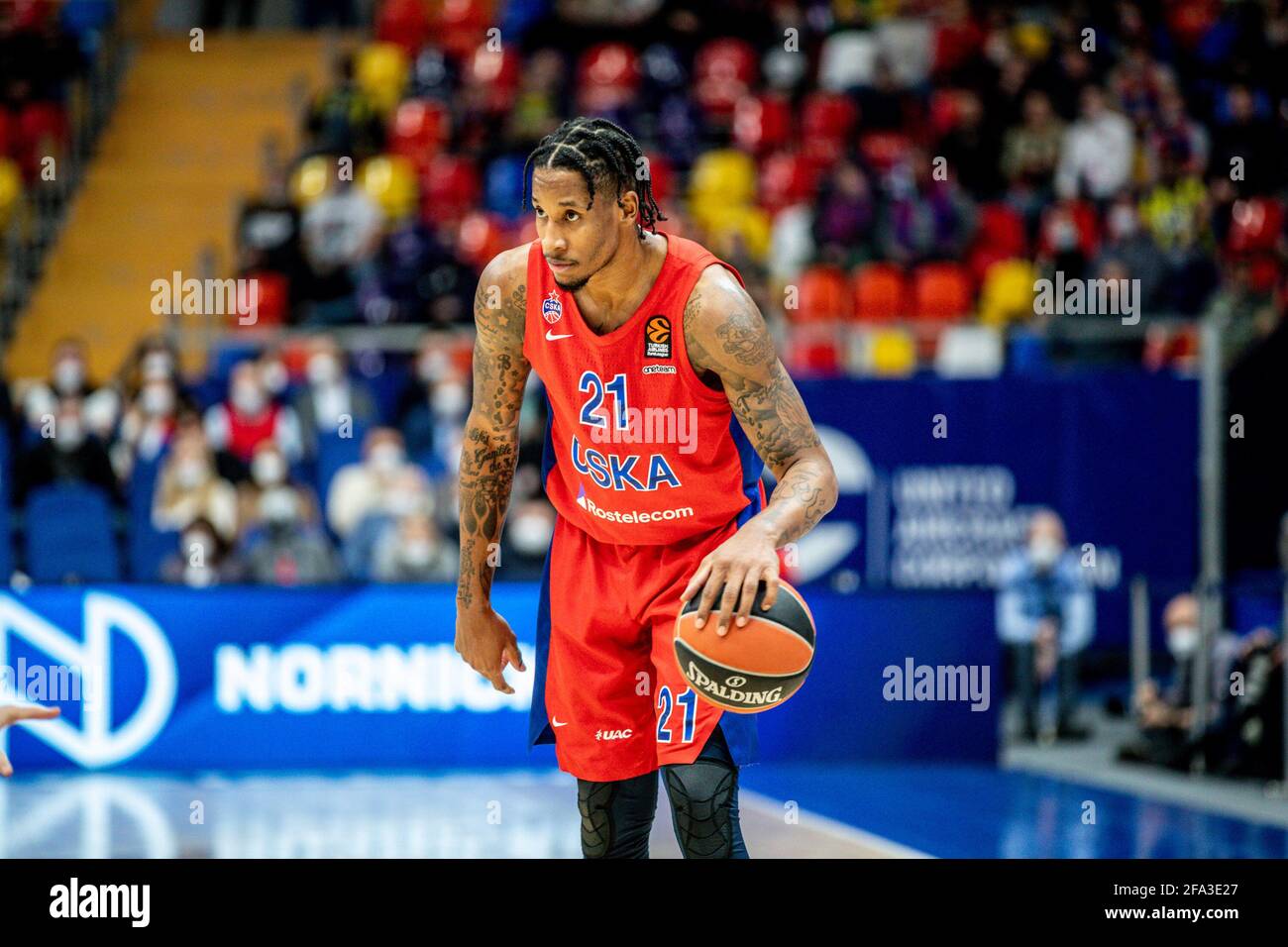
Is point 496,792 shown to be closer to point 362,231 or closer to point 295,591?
point 295,591

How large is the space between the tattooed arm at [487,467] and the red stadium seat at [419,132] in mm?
10539

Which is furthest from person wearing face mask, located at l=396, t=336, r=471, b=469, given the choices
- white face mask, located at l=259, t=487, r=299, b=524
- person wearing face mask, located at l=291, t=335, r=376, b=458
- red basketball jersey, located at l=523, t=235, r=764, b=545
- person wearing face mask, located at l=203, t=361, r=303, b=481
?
red basketball jersey, located at l=523, t=235, r=764, b=545

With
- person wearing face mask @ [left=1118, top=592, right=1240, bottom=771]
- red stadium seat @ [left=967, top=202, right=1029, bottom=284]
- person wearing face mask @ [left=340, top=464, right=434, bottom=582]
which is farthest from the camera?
red stadium seat @ [left=967, top=202, right=1029, bottom=284]

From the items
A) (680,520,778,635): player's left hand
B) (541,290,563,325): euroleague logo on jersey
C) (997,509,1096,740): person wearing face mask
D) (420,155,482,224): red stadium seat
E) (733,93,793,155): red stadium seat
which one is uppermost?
(733,93,793,155): red stadium seat

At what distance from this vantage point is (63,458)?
1075 centimetres

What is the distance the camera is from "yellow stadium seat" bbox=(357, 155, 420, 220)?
14.1 metres

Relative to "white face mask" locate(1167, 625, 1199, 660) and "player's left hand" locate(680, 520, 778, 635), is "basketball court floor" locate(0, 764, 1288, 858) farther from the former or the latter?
"player's left hand" locate(680, 520, 778, 635)

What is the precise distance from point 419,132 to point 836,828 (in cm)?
904

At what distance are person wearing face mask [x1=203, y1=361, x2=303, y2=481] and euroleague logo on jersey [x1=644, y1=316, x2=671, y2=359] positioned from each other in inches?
298

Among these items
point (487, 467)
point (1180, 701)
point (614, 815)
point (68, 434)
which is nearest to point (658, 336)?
point (487, 467)

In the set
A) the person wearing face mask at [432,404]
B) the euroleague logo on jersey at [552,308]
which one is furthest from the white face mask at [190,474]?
the euroleague logo on jersey at [552,308]

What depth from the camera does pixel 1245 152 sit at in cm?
1440

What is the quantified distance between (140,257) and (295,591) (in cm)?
694
